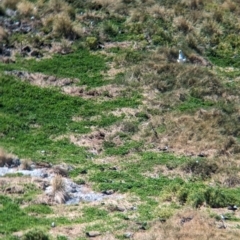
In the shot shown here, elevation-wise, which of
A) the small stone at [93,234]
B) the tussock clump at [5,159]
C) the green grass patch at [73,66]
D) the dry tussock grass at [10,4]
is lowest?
the green grass patch at [73,66]

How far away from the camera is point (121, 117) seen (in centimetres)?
1938

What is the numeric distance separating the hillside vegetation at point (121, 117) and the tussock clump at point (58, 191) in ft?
0.10

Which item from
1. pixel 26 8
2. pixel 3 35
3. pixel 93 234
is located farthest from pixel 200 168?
pixel 26 8

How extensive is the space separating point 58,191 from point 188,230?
136 inches

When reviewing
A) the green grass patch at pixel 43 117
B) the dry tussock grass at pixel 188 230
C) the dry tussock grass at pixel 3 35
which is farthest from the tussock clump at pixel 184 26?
the dry tussock grass at pixel 188 230

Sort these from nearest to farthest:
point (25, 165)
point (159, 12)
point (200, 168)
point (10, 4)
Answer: point (25, 165), point (200, 168), point (10, 4), point (159, 12)

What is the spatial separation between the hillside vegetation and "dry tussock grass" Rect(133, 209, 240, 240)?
0.03 m

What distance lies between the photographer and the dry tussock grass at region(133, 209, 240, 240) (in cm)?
1215

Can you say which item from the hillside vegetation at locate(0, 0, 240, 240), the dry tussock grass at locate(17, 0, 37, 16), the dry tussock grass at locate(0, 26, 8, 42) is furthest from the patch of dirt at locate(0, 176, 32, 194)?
the dry tussock grass at locate(17, 0, 37, 16)

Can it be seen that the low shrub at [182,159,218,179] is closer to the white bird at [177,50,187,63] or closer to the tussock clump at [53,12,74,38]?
the white bird at [177,50,187,63]

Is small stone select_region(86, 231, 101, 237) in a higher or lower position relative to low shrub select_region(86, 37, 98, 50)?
higher

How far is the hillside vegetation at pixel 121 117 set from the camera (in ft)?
43.7

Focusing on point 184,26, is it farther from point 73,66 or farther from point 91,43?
point 73,66

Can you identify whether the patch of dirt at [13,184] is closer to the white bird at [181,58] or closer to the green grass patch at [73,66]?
the green grass patch at [73,66]
